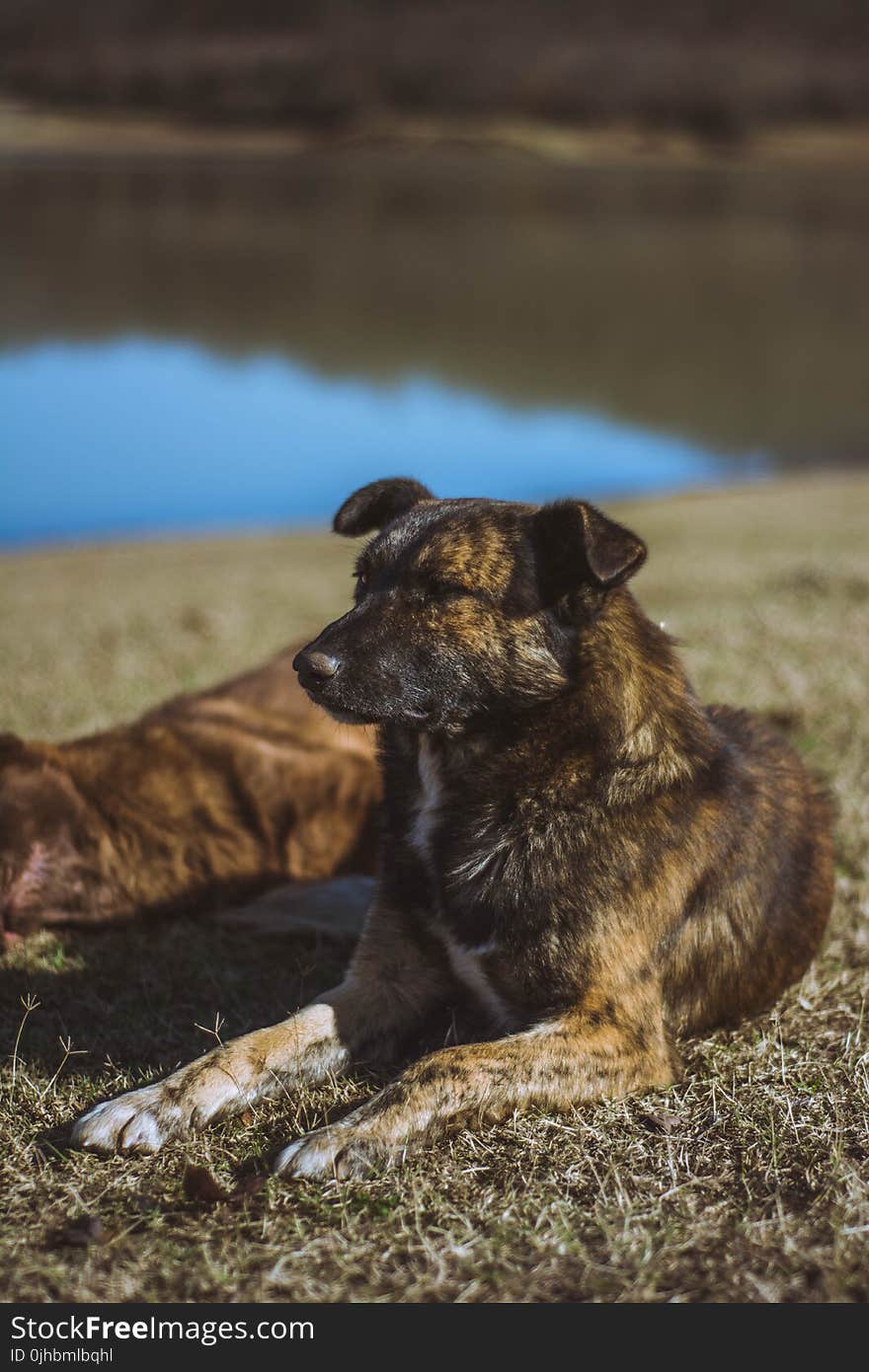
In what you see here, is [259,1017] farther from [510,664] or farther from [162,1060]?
[510,664]

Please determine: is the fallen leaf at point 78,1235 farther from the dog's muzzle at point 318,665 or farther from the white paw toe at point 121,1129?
the dog's muzzle at point 318,665

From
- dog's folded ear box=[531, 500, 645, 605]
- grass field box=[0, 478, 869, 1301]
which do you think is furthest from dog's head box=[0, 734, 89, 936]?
dog's folded ear box=[531, 500, 645, 605]

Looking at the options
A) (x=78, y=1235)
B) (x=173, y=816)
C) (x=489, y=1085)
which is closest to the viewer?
(x=78, y=1235)

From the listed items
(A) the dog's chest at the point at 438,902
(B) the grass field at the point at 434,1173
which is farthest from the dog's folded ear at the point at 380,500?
(B) the grass field at the point at 434,1173

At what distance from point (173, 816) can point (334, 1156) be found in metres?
2.22

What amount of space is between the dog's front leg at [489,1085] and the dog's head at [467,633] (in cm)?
97

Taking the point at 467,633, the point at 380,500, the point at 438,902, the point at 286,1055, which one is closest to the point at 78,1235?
the point at 286,1055

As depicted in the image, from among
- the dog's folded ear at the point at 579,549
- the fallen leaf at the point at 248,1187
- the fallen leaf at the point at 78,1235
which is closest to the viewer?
the fallen leaf at the point at 78,1235

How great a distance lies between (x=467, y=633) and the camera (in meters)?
3.81

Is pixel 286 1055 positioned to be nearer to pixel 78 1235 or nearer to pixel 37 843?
pixel 78 1235

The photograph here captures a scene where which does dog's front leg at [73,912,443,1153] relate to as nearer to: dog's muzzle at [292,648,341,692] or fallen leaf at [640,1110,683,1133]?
fallen leaf at [640,1110,683,1133]

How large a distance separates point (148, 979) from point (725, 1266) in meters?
2.49

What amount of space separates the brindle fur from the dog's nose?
6.10ft

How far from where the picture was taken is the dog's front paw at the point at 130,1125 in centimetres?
362
